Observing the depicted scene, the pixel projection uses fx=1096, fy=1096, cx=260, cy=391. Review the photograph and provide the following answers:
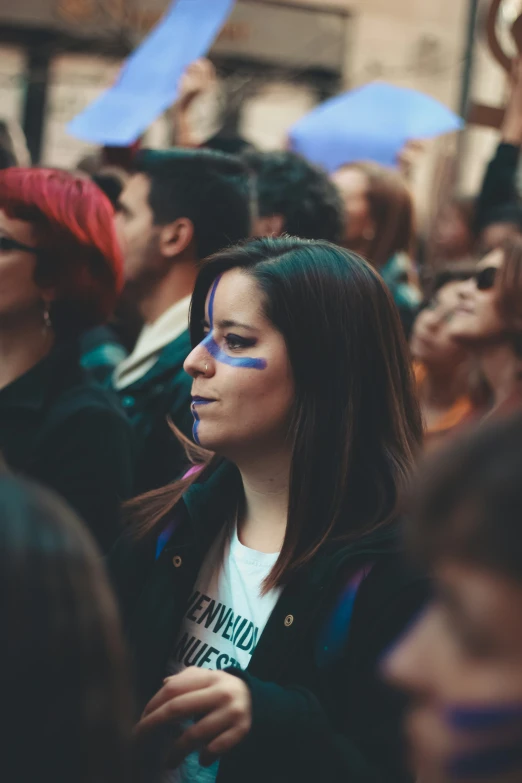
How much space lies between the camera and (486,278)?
12.8 ft

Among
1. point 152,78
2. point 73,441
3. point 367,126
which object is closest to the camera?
point 73,441

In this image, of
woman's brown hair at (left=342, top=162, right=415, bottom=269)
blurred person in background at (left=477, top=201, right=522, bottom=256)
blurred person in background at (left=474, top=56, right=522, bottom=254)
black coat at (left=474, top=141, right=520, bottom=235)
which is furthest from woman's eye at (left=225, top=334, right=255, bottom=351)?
blurred person in background at (left=477, top=201, right=522, bottom=256)

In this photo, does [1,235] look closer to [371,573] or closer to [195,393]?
[195,393]

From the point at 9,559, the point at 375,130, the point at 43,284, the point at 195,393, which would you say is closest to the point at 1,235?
the point at 43,284

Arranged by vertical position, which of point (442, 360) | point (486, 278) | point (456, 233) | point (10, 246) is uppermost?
point (10, 246)

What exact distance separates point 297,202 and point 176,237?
2.14ft

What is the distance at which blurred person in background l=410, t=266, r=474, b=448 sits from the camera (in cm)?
425

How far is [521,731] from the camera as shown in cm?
95

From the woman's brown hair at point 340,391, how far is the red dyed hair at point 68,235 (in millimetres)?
1009

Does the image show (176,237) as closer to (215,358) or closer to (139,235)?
(139,235)

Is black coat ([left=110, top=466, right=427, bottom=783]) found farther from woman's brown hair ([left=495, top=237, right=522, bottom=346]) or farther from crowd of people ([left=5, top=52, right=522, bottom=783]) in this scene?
woman's brown hair ([left=495, top=237, right=522, bottom=346])

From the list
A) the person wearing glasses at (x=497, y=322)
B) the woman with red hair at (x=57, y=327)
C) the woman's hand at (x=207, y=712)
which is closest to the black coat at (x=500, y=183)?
the person wearing glasses at (x=497, y=322)

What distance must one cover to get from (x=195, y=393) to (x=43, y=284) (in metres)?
0.97

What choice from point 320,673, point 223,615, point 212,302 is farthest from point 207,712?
point 212,302
